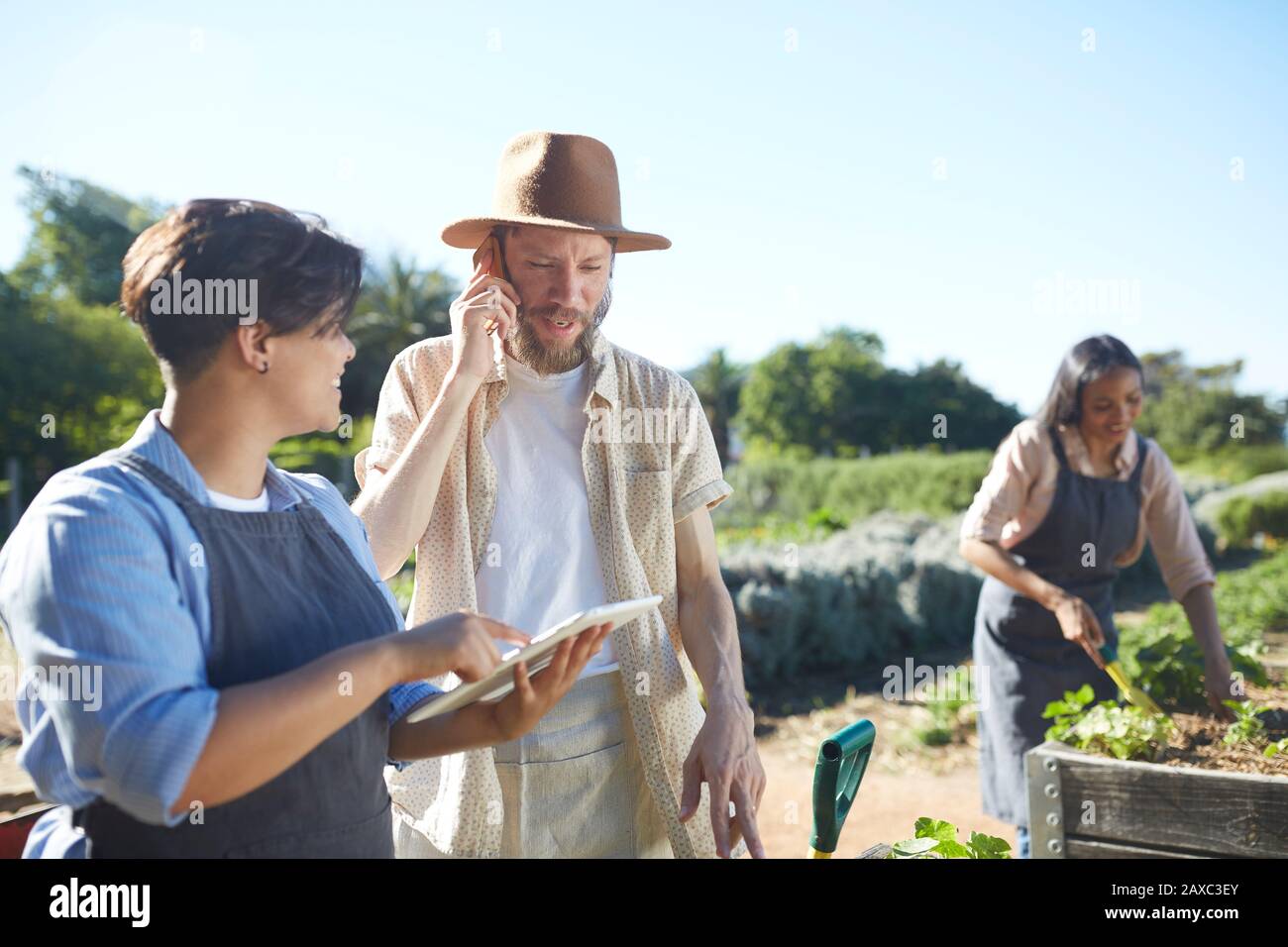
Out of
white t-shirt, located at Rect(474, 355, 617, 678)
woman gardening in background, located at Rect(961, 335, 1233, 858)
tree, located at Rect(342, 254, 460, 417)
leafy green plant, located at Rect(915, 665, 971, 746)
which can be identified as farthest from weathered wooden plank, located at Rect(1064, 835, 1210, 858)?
tree, located at Rect(342, 254, 460, 417)

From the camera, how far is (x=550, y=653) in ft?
5.10

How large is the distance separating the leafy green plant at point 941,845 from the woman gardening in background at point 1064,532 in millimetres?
1385

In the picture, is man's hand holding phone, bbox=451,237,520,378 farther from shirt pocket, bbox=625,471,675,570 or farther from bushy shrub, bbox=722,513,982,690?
bushy shrub, bbox=722,513,982,690

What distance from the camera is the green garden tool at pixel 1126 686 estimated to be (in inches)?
125

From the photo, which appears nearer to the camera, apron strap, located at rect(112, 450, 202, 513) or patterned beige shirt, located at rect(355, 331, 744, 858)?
apron strap, located at rect(112, 450, 202, 513)

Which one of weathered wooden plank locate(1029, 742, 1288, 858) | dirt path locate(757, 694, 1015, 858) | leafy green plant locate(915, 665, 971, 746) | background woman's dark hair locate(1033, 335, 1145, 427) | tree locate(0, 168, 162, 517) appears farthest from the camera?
tree locate(0, 168, 162, 517)

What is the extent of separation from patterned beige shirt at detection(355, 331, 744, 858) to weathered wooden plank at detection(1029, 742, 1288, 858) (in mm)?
1199

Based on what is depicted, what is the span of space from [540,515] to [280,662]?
92 cm

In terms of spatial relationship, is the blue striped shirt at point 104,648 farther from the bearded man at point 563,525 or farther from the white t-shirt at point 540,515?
the white t-shirt at point 540,515

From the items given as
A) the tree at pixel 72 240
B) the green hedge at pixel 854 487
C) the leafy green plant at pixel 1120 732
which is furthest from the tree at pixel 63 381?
the leafy green plant at pixel 1120 732

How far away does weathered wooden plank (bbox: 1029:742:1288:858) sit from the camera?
8.77ft

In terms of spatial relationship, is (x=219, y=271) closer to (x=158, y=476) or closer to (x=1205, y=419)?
(x=158, y=476)

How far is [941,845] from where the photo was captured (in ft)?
7.11
